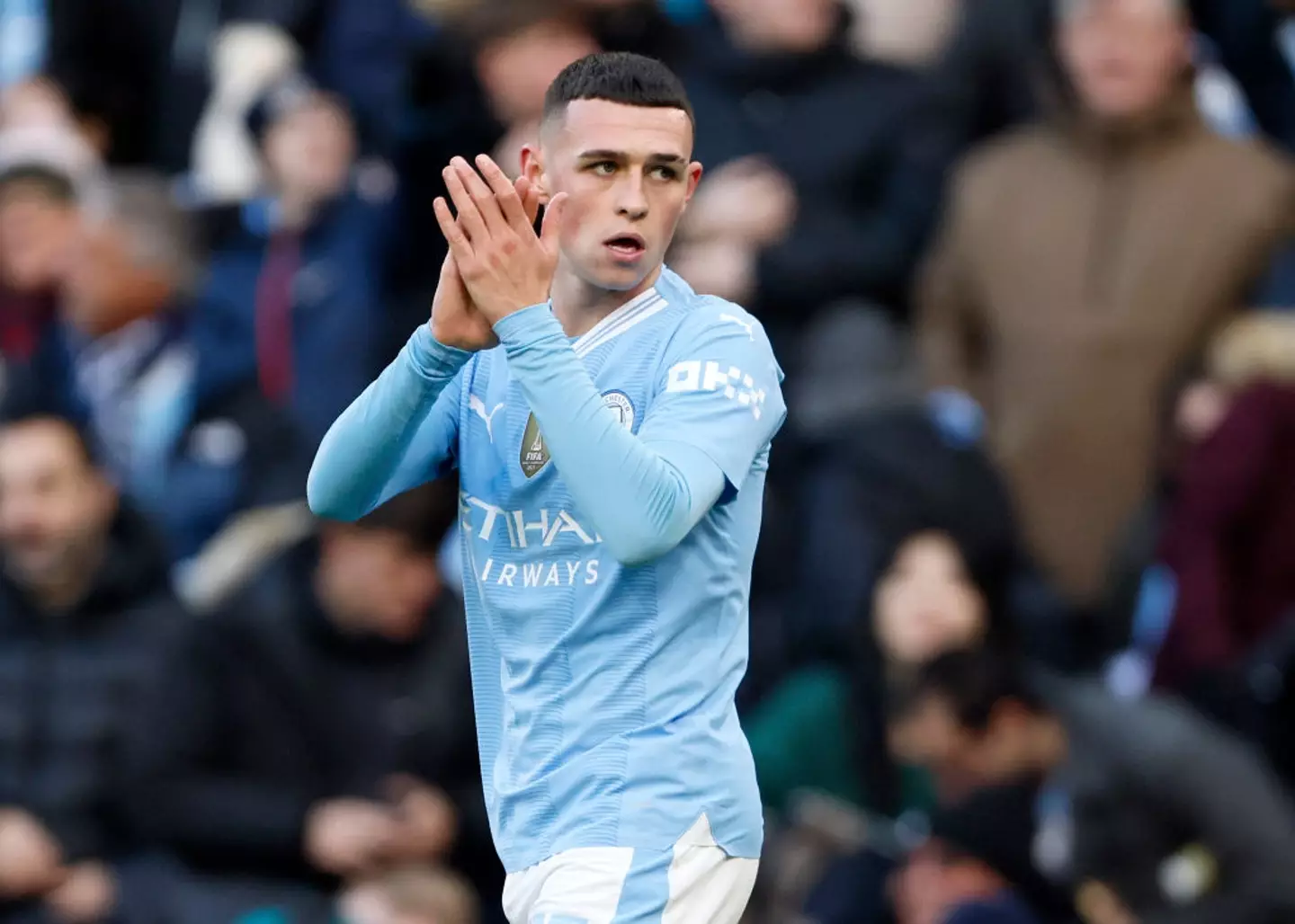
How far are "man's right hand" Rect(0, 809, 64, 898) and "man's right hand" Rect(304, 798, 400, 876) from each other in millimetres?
810

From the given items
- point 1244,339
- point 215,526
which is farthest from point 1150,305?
point 215,526

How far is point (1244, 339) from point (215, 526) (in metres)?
3.67

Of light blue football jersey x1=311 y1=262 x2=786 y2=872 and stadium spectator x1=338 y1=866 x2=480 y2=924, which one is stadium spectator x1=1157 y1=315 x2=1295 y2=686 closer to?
stadium spectator x1=338 y1=866 x2=480 y2=924

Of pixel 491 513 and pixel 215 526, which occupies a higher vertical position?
pixel 491 513

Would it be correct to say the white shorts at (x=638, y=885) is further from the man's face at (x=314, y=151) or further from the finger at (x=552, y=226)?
the man's face at (x=314, y=151)

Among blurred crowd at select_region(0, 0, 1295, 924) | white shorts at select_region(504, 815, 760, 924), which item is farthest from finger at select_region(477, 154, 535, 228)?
blurred crowd at select_region(0, 0, 1295, 924)

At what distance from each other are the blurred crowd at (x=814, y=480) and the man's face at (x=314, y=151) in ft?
0.05

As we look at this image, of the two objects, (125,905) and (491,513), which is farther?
(125,905)

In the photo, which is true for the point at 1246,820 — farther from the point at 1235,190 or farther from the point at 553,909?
the point at 553,909

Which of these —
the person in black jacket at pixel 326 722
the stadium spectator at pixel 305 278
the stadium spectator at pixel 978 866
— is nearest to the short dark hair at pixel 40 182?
the stadium spectator at pixel 305 278

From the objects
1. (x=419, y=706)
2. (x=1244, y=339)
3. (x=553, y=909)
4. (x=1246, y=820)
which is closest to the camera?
(x=553, y=909)

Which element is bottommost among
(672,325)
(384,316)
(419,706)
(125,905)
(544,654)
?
(125,905)

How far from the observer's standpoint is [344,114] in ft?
33.0

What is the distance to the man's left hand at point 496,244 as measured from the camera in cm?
402
